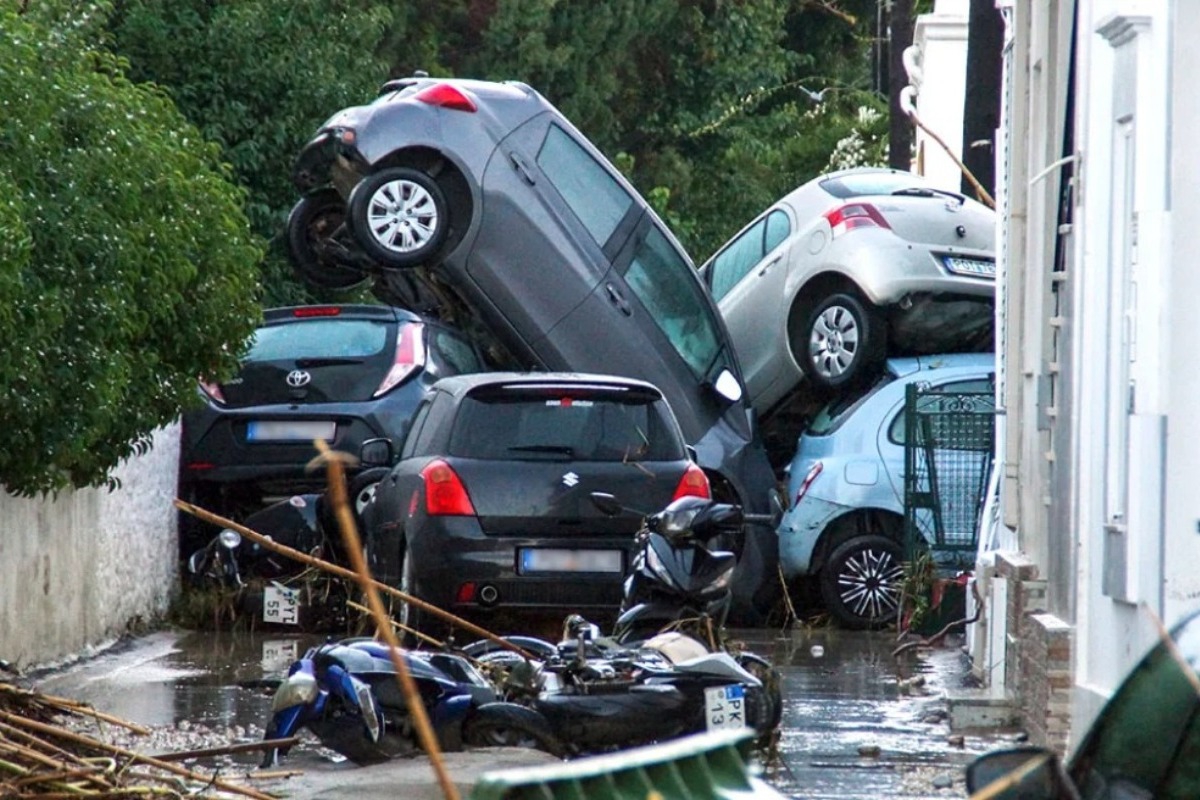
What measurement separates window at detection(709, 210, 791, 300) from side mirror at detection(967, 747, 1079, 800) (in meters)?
13.7

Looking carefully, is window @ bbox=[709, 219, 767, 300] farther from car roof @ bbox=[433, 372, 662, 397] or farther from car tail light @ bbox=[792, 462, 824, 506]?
car roof @ bbox=[433, 372, 662, 397]

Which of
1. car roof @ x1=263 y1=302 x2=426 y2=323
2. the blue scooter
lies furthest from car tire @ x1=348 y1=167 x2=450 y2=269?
the blue scooter

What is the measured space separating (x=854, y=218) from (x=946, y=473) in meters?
2.73

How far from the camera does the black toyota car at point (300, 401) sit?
14.9 m

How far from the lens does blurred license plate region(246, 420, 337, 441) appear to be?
585 inches

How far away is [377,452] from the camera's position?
43.6 ft

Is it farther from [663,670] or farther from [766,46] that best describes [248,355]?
[766,46]

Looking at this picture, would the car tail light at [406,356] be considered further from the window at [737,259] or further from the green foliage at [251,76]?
the green foliage at [251,76]

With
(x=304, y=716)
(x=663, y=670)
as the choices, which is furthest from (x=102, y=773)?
(x=663, y=670)

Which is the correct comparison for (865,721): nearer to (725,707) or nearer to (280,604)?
(725,707)

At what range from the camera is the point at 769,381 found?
17312mm

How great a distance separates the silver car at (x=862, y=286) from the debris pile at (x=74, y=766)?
9203 mm

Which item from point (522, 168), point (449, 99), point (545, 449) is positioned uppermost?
point (449, 99)

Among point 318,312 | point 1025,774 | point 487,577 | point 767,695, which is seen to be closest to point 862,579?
point 487,577
